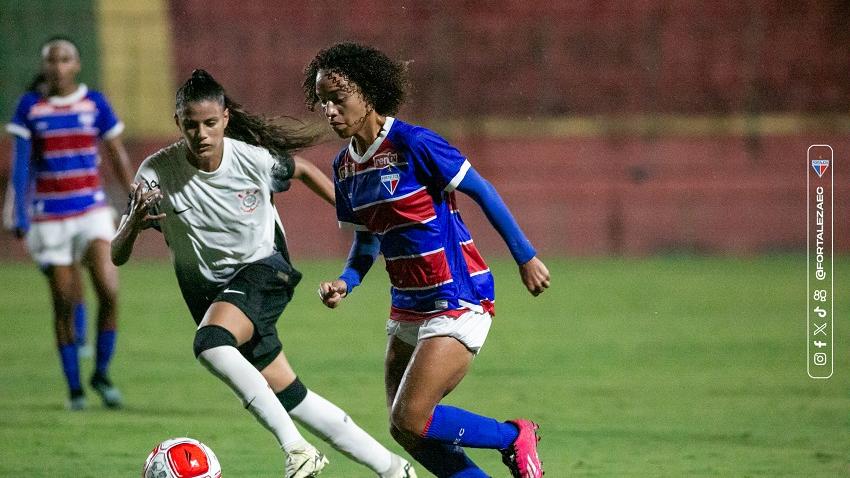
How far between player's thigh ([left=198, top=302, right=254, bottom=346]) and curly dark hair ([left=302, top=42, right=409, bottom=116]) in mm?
977

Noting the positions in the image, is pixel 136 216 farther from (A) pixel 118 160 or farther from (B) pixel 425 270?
(A) pixel 118 160

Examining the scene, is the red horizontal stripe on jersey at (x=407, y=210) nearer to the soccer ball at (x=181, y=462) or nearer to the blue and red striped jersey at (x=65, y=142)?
the soccer ball at (x=181, y=462)

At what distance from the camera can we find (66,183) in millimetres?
7688

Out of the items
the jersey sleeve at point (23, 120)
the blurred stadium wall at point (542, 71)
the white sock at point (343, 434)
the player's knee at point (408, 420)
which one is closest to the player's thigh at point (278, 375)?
the white sock at point (343, 434)

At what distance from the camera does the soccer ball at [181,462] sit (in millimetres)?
4652

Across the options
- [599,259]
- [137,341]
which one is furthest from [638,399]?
[599,259]

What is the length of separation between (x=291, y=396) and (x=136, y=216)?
916 millimetres

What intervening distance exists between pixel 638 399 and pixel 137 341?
4374mm

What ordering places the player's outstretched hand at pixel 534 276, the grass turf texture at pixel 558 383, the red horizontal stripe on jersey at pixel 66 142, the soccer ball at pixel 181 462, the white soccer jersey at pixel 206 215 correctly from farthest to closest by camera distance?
the red horizontal stripe on jersey at pixel 66 142, the grass turf texture at pixel 558 383, the white soccer jersey at pixel 206 215, the soccer ball at pixel 181 462, the player's outstretched hand at pixel 534 276

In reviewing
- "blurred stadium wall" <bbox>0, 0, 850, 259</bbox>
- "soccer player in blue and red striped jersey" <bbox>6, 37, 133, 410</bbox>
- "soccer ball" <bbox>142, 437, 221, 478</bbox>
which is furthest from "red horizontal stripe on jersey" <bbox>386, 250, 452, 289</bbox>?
"blurred stadium wall" <bbox>0, 0, 850, 259</bbox>

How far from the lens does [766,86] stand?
763 inches

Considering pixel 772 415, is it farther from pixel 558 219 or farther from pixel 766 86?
pixel 766 86

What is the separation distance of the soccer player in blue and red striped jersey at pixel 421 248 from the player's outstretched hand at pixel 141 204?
671mm

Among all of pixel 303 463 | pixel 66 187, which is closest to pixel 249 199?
pixel 303 463
